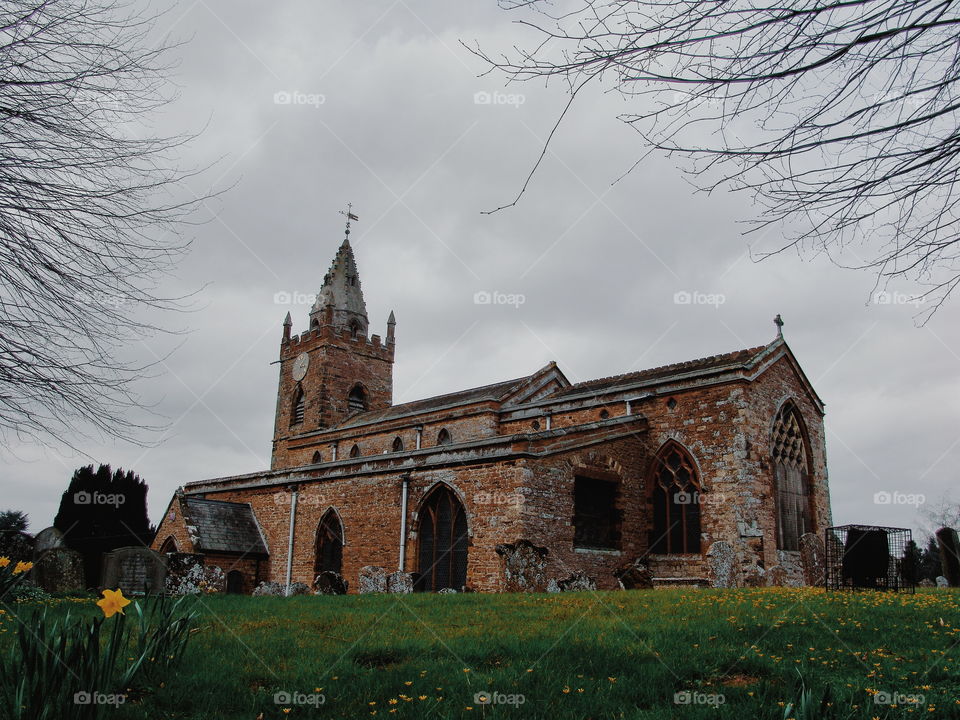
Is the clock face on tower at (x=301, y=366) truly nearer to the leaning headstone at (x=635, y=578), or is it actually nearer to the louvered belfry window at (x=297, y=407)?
the louvered belfry window at (x=297, y=407)

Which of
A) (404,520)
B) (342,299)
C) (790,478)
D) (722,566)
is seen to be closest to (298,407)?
(342,299)

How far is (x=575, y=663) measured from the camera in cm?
619

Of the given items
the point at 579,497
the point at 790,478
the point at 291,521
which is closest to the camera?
the point at 579,497

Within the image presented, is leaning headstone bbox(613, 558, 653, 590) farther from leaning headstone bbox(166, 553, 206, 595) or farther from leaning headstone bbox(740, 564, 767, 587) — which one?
leaning headstone bbox(166, 553, 206, 595)

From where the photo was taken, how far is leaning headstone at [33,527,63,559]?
15555 millimetres

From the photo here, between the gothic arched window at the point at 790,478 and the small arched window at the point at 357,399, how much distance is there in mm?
22444

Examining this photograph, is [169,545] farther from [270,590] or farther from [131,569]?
[131,569]

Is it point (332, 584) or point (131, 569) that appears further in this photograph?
point (332, 584)

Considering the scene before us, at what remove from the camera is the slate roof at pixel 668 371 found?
20.5 meters

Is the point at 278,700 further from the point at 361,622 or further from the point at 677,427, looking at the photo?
the point at 677,427

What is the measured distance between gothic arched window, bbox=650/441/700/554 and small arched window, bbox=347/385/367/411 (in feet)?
68.0

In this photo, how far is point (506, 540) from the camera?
662 inches

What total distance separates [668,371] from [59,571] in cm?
1658

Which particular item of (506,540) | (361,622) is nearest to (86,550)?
(506,540)
